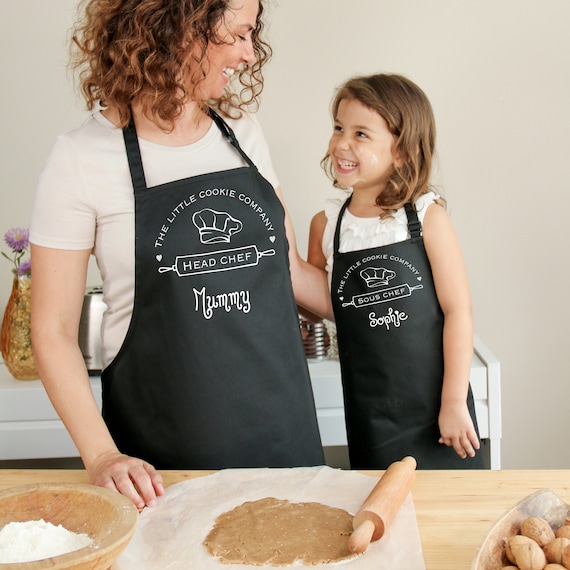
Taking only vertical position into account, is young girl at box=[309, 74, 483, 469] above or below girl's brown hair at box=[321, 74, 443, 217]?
below

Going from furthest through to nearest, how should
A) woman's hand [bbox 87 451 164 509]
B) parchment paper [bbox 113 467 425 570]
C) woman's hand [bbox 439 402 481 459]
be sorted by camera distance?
woman's hand [bbox 439 402 481 459] → woman's hand [bbox 87 451 164 509] → parchment paper [bbox 113 467 425 570]

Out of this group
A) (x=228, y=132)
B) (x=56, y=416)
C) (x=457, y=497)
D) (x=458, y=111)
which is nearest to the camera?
(x=457, y=497)

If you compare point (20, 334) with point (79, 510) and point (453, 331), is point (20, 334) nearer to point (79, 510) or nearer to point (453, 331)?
point (453, 331)

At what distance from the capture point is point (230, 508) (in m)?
1.01

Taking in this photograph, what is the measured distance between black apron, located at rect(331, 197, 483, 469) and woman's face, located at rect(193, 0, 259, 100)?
1.58ft

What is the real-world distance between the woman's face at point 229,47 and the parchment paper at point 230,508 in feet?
2.07

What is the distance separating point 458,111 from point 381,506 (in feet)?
5.62

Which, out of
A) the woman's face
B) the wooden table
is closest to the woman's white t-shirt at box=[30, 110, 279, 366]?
the woman's face

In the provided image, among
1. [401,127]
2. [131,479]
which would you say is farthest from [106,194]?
[401,127]

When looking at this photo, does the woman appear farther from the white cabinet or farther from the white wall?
the white wall

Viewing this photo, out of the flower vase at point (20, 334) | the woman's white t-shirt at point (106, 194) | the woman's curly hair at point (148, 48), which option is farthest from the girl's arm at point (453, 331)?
the flower vase at point (20, 334)

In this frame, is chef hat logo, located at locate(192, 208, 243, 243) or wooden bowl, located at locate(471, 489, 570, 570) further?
chef hat logo, located at locate(192, 208, 243, 243)

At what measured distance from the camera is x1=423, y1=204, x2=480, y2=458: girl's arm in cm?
153

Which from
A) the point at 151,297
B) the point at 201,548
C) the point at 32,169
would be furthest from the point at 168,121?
the point at 32,169
